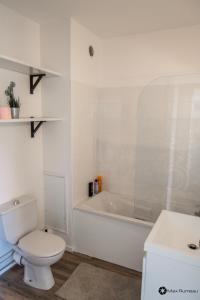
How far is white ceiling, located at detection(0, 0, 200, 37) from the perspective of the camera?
1899 mm

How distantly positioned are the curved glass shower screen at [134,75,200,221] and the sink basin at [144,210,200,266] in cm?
82

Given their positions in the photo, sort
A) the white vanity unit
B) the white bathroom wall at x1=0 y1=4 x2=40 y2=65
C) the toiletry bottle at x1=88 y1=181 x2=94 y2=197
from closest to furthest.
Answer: the white vanity unit < the white bathroom wall at x1=0 y1=4 x2=40 y2=65 < the toiletry bottle at x1=88 y1=181 x2=94 y2=197

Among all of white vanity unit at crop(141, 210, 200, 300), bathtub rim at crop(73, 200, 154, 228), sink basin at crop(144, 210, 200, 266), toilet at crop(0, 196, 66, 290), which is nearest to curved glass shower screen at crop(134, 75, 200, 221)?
bathtub rim at crop(73, 200, 154, 228)

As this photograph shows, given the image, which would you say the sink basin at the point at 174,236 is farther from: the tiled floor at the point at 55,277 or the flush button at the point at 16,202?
the flush button at the point at 16,202

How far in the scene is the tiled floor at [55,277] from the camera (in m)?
1.91

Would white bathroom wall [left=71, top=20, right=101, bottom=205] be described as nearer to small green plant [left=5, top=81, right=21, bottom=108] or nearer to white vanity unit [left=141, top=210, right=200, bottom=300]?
small green plant [left=5, top=81, right=21, bottom=108]

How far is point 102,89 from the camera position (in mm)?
2855

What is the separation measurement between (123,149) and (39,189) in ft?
3.65

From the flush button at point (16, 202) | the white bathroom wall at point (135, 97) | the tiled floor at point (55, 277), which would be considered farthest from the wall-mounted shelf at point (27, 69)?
the tiled floor at point (55, 277)

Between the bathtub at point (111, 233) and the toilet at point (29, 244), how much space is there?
0.45 metres

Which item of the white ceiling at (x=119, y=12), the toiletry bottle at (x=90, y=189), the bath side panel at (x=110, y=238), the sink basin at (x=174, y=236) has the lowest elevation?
the bath side panel at (x=110, y=238)

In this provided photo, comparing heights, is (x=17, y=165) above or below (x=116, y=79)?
below

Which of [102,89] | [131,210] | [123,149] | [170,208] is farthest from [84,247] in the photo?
[102,89]

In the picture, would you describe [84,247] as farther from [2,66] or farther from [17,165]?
[2,66]
